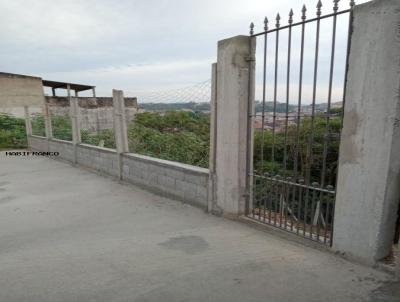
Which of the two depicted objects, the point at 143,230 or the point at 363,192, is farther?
the point at 143,230

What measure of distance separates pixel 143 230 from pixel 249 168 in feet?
5.58

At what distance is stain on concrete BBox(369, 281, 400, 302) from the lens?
8.43 feet

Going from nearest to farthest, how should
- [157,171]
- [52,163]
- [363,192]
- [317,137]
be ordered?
[363,192]
[157,171]
[317,137]
[52,163]

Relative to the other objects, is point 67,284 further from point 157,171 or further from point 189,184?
point 157,171

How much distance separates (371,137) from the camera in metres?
2.83

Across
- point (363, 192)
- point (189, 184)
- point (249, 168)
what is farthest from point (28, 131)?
point (363, 192)

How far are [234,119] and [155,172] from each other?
246cm

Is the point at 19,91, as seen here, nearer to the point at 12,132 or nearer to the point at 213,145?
the point at 12,132

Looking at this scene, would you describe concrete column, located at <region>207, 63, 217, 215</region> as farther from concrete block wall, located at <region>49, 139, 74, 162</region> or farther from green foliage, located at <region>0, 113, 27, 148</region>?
green foliage, located at <region>0, 113, 27, 148</region>

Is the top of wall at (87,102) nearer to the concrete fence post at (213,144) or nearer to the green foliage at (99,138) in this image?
the green foliage at (99,138)

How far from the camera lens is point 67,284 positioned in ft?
9.54

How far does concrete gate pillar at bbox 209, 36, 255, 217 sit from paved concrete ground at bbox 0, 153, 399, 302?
41 centimetres

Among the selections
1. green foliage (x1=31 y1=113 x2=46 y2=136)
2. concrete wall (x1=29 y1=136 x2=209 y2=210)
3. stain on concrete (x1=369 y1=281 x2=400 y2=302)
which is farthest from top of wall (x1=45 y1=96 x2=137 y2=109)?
stain on concrete (x1=369 y1=281 x2=400 y2=302)

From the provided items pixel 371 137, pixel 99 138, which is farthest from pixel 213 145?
pixel 99 138
